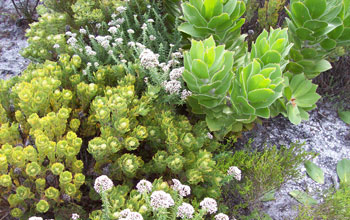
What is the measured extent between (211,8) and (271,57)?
0.57m

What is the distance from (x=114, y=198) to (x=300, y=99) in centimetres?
169

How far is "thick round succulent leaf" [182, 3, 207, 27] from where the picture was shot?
231 centimetres

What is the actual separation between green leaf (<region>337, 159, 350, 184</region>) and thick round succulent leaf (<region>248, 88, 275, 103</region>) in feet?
3.87

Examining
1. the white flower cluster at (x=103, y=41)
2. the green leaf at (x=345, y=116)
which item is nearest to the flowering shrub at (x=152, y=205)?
the white flower cluster at (x=103, y=41)

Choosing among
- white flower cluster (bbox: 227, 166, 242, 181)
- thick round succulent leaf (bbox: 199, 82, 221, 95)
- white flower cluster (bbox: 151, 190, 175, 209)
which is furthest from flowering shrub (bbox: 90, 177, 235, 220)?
thick round succulent leaf (bbox: 199, 82, 221, 95)

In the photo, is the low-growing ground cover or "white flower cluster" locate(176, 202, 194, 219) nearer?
"white flower cluster" locate(176, 202, 194, 219)

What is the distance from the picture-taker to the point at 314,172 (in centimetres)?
265

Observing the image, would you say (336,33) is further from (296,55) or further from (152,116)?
(152,116)

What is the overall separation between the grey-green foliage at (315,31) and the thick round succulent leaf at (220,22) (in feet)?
1.64

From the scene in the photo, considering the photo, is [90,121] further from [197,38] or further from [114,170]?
[197,38]

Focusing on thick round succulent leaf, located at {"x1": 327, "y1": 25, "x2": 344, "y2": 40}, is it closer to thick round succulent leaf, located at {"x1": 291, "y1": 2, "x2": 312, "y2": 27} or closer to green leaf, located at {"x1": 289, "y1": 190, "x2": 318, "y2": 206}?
thick round succulent leaf, located at {"x1": 291, "y1": 2, "x2": 312, "y2": 27}

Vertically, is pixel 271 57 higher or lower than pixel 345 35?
higher

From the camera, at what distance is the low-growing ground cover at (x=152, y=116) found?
1633 millimetres

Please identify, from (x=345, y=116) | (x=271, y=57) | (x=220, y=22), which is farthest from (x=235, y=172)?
(x=345, y=116)
